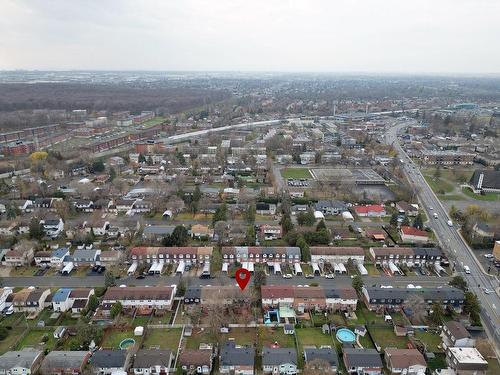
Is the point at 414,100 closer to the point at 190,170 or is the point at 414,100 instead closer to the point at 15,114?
the point at 190,170

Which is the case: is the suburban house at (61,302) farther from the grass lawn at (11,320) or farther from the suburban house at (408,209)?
the suburban house at (408,209)


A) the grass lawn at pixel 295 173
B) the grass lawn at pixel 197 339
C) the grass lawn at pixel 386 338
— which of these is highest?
the grass lawn at pixel 197 339

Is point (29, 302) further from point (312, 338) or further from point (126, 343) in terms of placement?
point (312, 338)

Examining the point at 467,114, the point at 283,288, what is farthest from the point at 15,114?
the point at 467,114

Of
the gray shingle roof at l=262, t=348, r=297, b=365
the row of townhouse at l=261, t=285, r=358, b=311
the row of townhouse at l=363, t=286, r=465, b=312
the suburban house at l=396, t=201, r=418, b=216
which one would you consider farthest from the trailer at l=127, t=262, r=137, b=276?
the suburban house at l=396, t=201, r=418, b=216

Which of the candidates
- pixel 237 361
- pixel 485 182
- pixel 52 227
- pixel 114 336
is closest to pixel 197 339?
pixel 237 361

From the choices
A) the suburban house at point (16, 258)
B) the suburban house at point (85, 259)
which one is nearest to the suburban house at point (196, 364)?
the suburban house at point (85, 259)
